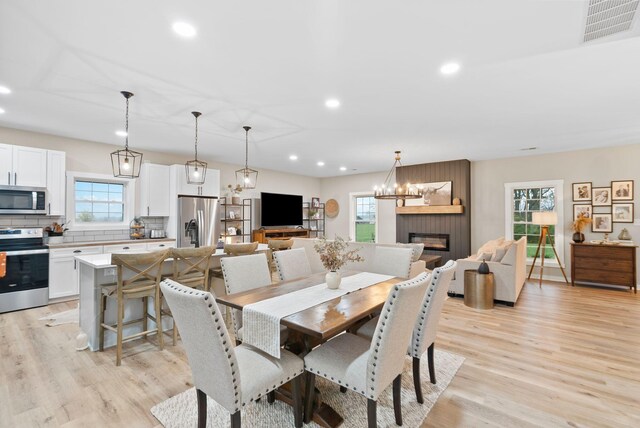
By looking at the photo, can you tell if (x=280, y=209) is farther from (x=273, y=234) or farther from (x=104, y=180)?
(x=104, y=180)

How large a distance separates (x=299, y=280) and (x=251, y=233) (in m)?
4.85

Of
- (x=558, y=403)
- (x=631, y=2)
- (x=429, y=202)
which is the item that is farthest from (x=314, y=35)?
(x=429, y=202)

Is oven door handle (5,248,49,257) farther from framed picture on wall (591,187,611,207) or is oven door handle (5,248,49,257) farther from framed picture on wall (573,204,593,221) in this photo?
framed picture on wall (591,187,611,207)

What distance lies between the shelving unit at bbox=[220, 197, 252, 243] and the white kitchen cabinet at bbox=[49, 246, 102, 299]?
257 centimetres

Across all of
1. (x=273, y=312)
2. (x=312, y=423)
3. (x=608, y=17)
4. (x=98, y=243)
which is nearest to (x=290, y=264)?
(x=273, y=312)

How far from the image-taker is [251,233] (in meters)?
7.40

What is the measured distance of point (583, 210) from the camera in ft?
18.9

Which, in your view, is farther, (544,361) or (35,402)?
(544,361)

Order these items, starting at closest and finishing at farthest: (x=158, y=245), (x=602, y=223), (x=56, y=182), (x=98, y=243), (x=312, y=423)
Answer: (x=312, y=423) < (x=56, y=182) < (x=98, y=243) < (x=158, y=245) < (x=602, y=223)

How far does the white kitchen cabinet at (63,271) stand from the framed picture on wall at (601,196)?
8643 millimetres

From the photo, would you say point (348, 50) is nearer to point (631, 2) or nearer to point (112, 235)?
point (631, 2)

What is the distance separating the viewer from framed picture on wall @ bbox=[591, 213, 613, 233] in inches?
218

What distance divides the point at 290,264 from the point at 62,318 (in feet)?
10.2

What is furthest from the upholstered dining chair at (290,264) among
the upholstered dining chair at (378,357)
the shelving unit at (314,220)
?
the shelving unit at (314,220)
